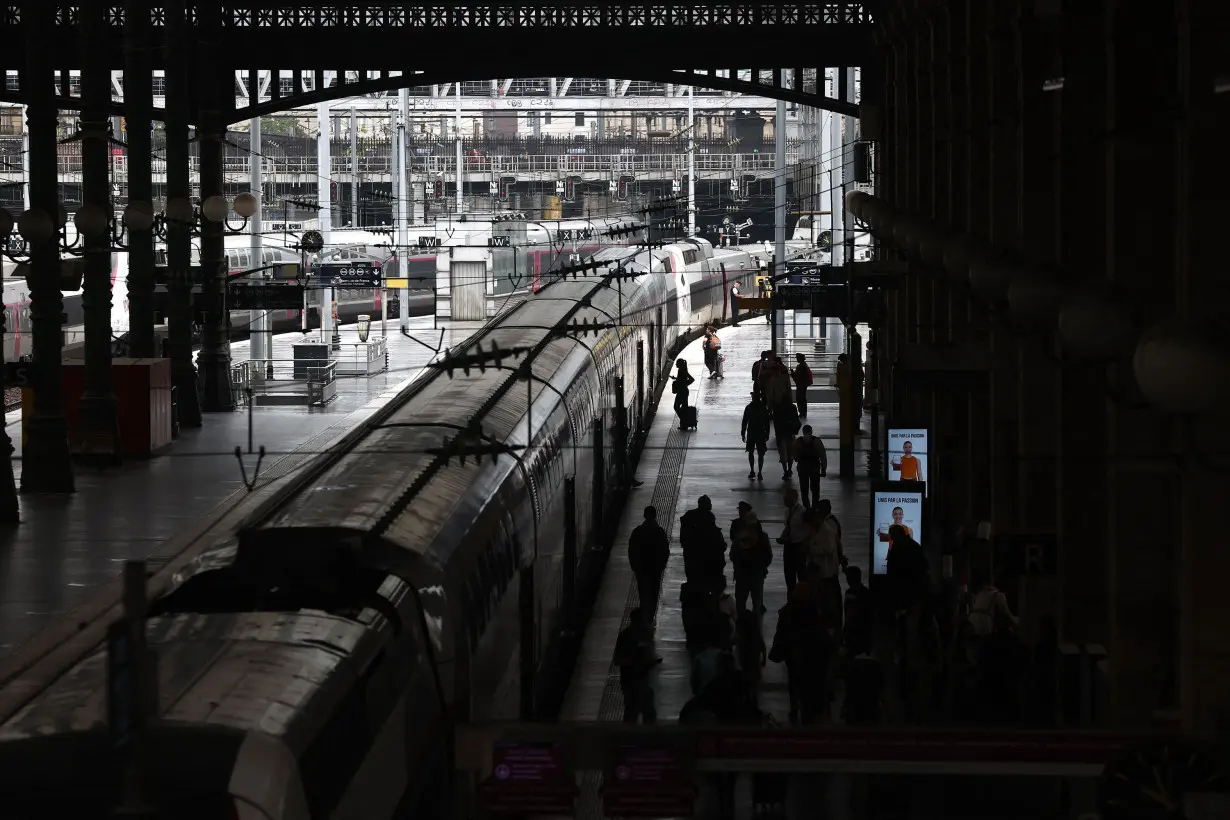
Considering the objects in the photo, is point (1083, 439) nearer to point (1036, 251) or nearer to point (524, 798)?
point (1036, 251)

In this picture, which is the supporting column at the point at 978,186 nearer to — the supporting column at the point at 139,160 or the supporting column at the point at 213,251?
the supporting column at the point at 139,160

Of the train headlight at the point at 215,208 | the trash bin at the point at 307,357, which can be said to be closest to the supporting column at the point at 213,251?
the train headlight at the point at 215,208

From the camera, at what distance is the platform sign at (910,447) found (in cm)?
2158

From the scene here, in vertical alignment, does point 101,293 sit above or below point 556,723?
above

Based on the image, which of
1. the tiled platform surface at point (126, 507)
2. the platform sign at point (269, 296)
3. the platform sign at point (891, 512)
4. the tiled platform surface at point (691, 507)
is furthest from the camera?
the platform sign at point (269, 296)

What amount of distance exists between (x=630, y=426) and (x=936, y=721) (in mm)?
15530

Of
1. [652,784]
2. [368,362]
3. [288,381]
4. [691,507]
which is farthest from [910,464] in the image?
[368,362]

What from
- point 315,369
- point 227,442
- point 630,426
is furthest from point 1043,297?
point 315,369

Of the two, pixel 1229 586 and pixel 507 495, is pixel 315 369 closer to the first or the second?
pixel 507 495

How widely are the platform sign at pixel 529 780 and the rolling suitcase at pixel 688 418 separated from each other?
2528 centimetres

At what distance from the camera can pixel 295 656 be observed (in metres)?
8.82

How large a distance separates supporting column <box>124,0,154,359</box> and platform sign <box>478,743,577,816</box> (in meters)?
22.2

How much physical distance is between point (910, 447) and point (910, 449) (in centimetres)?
4

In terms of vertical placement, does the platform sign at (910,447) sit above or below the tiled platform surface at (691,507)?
above
